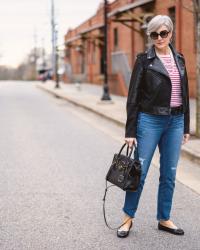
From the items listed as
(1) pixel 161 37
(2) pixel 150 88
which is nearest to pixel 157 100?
(2) pixel 150 88

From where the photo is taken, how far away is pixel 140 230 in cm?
571

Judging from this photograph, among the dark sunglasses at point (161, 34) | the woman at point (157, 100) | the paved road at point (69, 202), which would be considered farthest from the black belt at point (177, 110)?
the paved road at point (69, 202)

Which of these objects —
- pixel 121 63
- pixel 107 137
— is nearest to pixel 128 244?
pixel 107 137

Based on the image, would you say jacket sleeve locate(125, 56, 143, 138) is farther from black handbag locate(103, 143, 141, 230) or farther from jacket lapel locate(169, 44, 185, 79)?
jacket lapel locate(169, 44, 185, 79)

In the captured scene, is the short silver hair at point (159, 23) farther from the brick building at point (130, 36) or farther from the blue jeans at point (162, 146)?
the brick building at point (130, 36)

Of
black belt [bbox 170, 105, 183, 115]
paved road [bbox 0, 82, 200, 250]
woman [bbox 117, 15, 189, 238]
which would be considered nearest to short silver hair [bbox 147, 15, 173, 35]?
woman [bbox 117, 15, 189, 238]

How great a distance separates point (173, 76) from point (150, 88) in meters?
0.23

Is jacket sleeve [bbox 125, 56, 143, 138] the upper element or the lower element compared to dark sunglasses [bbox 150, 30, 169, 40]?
lower

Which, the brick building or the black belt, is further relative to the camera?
the brick building

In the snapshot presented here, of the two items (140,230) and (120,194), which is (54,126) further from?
(140,230)

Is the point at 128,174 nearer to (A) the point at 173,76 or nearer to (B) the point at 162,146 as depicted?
(B) the point at 162,146

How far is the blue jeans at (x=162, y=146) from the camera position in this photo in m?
5.32

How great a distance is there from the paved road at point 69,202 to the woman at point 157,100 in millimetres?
418

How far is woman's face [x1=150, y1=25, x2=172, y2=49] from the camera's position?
5.18 metres
